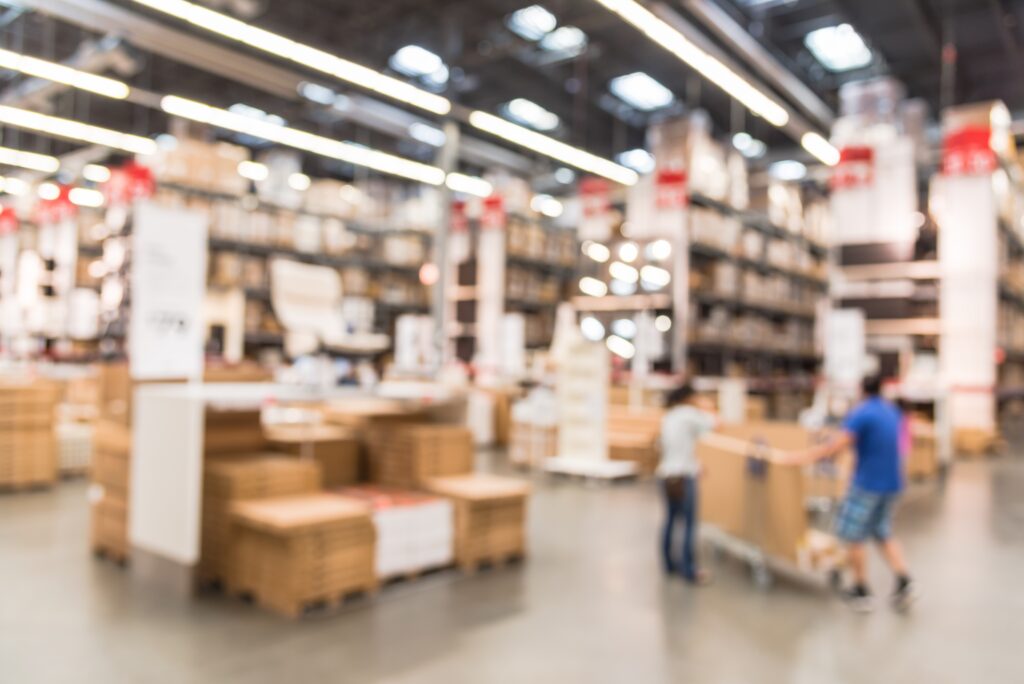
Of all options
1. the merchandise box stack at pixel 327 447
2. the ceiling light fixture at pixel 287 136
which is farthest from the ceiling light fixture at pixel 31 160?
the merchandise box stack at pixel 327 447

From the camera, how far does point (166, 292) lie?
5324 mm

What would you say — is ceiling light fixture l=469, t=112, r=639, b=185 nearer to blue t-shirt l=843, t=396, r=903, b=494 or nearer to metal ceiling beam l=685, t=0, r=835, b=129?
metal ceiling beam l=685, t=0, r=835, b=129

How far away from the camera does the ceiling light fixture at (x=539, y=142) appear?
9.18m

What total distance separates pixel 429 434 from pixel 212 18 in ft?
12.4

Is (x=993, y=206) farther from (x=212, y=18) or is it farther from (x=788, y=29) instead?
(x=212, y=18)

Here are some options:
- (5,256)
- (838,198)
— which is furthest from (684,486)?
(5,256)

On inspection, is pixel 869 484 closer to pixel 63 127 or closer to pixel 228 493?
pixel 228 493

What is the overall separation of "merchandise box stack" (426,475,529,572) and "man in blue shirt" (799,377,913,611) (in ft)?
6.23

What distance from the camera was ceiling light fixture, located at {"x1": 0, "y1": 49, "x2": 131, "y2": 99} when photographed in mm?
7203

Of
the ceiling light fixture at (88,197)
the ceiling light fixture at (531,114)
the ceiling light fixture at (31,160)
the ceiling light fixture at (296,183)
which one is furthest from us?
the ceiling light fixture at (531,114)

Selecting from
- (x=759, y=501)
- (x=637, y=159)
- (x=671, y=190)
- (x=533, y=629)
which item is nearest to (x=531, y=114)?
(x=637, y=159)

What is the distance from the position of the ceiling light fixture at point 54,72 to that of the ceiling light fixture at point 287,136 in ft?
2.24

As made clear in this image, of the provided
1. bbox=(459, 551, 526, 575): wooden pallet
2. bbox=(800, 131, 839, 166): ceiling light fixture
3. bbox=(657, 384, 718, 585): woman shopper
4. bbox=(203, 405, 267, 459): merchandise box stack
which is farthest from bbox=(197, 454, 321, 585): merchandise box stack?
bbox=(800, 131, 839, 166): ceiling light fixture

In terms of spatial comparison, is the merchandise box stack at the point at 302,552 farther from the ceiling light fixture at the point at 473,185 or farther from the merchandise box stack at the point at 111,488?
the ceiling light fixture at the point at 473,185
